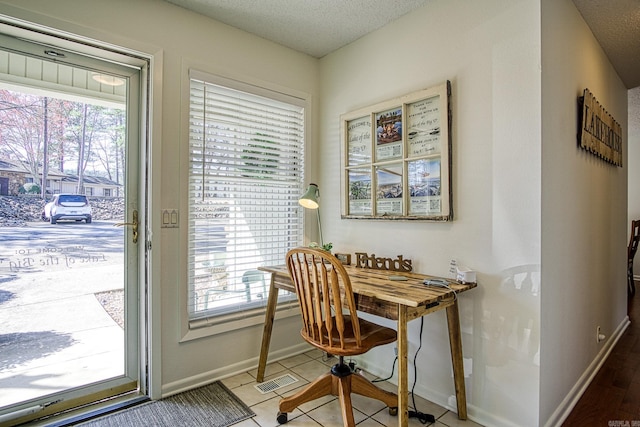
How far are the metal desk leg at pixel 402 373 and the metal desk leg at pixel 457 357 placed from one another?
440 mm

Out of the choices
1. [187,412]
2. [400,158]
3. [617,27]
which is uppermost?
[617,27]

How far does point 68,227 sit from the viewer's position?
78.7 inches

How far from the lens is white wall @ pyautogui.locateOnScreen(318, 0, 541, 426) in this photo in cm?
169

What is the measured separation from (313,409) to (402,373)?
771 millimetres

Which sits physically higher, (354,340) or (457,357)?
(354,340)

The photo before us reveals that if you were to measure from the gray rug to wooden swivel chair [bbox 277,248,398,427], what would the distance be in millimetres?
305

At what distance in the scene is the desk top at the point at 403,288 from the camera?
153cm

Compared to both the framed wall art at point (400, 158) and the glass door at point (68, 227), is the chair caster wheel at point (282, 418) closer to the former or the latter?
the glass door at point (68, 227)

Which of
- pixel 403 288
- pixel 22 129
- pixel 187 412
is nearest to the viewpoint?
pixel 403 288

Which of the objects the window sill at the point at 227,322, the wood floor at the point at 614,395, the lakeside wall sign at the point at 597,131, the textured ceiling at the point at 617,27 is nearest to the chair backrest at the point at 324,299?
the window sill at the point at 227,322

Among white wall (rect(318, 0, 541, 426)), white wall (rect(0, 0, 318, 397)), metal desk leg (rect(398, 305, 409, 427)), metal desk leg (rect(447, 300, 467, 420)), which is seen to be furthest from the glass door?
metal desk leg (rect(447, 300, 467, 420))

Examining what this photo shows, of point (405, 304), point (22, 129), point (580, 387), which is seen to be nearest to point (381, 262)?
point (405, 304)

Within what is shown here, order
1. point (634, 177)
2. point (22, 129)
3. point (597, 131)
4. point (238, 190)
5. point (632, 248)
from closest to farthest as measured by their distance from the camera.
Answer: point (22, 129), point (597, 131), point (238, 190), point (632, 248), point (634, 177)

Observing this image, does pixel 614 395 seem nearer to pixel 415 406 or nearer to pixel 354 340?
pixel 415 406
